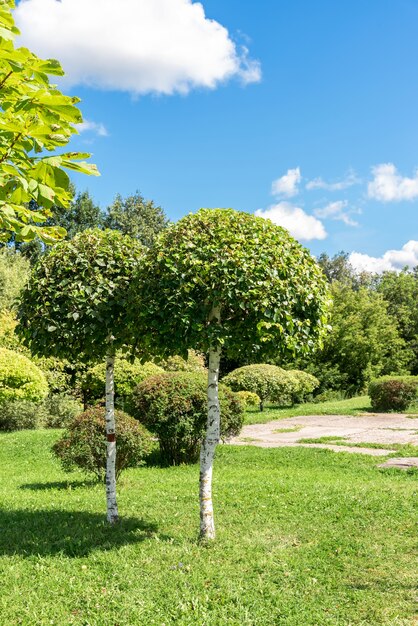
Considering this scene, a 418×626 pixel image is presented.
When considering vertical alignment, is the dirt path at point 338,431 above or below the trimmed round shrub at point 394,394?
below

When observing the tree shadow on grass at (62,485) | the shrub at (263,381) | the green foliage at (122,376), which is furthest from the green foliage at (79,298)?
the shrub at (263,381)

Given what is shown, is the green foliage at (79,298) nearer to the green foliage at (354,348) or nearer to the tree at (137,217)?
the green foliage at (354,348)

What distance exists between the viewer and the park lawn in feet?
13.8

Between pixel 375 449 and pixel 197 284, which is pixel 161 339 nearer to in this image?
pixel 197 284

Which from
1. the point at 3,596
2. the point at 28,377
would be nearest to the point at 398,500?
the point at 3,596

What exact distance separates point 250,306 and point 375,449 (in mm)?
9419

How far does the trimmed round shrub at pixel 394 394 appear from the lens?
70.8 feet

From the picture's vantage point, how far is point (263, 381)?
919 inches

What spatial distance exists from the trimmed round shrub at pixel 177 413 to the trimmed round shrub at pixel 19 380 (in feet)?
17.1

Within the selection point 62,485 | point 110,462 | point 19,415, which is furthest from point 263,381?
point 110,462

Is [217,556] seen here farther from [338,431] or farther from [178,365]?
[178,365]

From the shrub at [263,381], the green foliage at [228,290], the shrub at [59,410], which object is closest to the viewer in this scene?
the green foliage at [228,290]

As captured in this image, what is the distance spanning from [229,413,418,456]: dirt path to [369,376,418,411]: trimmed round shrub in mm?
1161

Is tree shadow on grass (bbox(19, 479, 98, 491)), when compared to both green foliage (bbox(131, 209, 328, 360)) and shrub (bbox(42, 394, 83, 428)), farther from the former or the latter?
shrub (bbox(42, 394, 83, 428))
